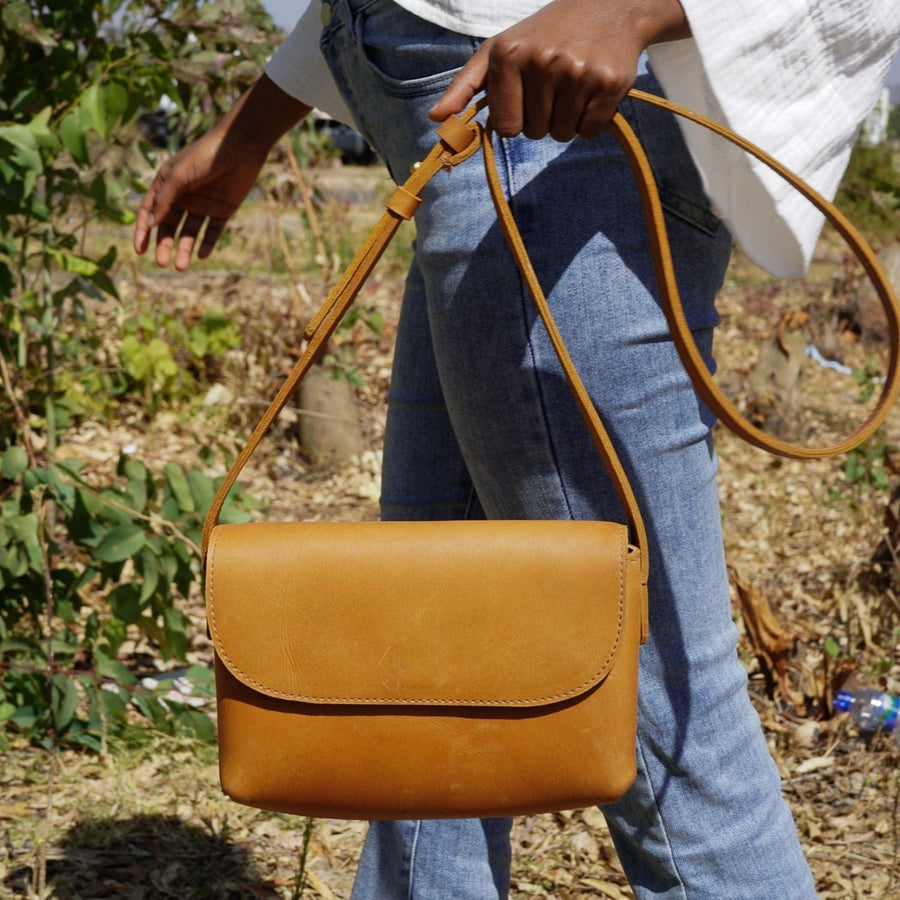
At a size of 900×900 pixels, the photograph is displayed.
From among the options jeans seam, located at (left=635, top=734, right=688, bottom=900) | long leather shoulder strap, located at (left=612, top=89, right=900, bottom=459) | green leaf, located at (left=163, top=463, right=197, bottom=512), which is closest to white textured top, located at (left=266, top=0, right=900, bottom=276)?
long leather shoulder strap, located at (left=612, top=89, right=900, bottom=459)

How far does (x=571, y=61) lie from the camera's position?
911 mm

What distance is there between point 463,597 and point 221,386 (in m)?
3.53

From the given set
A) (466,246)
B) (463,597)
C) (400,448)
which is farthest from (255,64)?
(463,597)

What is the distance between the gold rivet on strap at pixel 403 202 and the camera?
1034 mm

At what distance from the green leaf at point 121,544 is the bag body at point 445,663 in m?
1.07

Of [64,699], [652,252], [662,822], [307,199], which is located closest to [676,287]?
[652,252]

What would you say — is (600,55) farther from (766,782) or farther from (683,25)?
(766,782)

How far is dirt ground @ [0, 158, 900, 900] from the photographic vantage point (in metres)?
1.96

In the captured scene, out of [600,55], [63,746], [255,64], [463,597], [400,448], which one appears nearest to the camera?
[600,55]

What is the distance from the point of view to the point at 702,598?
44.0 inches

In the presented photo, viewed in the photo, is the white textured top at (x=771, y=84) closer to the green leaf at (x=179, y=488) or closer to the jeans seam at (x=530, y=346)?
the jeans seam at (x=530, y=346)

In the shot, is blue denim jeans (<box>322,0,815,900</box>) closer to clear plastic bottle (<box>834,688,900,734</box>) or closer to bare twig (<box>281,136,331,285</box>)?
clear plastic bottle (<box>834,688,900,734</box>)

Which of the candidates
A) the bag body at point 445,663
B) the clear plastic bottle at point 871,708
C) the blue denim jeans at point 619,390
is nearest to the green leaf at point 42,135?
the blue denim jeans at point 619,390

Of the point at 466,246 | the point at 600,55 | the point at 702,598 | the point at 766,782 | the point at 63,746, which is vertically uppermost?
the point at 600,55
